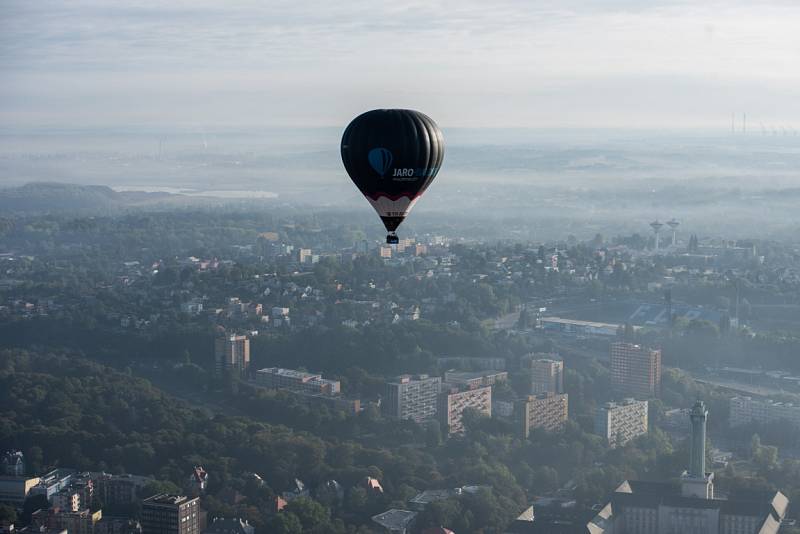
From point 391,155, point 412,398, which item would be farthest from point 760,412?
point 391,155

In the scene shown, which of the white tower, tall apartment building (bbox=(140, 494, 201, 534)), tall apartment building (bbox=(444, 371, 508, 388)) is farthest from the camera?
the white tower

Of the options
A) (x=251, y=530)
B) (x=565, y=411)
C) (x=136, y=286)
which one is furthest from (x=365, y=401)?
(x=136, y=286)

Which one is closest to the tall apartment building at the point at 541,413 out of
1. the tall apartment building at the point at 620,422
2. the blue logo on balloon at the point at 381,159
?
the tall apartment building at the point at 620,422

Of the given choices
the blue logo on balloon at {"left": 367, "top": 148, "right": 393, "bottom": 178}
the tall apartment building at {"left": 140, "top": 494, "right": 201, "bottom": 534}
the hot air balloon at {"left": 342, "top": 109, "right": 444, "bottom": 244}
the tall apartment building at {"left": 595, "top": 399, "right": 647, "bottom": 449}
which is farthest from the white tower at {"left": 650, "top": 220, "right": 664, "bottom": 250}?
the blue logo on balloon at {"left": 367, "top": 148, "right": 393, "bottom": 178}

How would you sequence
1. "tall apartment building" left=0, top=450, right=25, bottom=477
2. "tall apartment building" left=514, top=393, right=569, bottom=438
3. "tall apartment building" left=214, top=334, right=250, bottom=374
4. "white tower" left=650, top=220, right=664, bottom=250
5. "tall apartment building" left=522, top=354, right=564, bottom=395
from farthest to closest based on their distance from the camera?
"white tower" left=650, top=220, right=664, bottom=250 < "tall apartment building" left=214, top=334, right=250, bottom=374 < "tall apartment building" left=522, top=354, right=564, bottom=395 < "tall apartment building" left=514, top=393, right=569, bottom=438 < "tall apartment building" left=0, top=450, right=25, bottom=477

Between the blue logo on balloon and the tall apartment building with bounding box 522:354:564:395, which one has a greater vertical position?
the blue logo on balloon

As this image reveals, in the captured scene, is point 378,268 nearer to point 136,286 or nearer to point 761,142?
point 136,286

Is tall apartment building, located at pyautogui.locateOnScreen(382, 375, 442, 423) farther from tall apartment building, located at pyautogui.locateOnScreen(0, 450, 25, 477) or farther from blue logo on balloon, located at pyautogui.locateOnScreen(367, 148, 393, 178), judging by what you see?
blue logo on balloon, located at pyautogui.locateOnScreen(367, 148, 393, 178)
